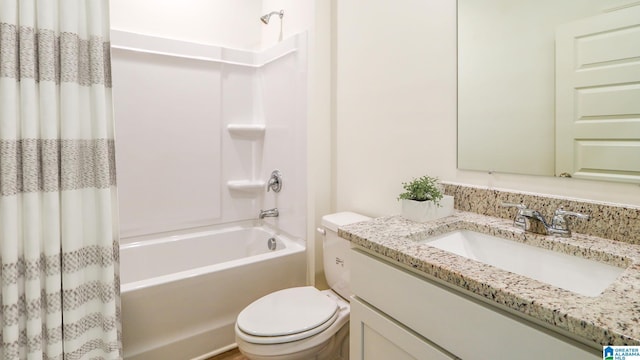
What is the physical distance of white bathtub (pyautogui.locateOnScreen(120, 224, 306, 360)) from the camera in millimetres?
1588

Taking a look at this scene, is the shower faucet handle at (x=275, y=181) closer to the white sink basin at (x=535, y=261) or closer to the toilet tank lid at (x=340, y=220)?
the toilet tank lid at (x=340, y=220)

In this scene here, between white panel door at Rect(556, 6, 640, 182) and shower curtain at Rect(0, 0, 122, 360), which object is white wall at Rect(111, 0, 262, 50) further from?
white panel door at Rect(556, 6, 640, 182)

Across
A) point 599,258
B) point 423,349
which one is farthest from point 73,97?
point 599,258

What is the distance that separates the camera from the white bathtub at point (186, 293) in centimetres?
159

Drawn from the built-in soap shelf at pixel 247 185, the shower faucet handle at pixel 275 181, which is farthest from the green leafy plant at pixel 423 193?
the built-in soap shelf at pixel 247 185

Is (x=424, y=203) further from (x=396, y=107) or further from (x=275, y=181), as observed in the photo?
(x=275, y=181)

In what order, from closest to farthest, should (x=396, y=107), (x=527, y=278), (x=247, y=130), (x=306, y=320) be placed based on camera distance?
(x=527, y=278) < (x=306, y=320) < (x=396, y=107) < (x=247, y=130)

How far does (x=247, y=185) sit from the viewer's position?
8.47 ft

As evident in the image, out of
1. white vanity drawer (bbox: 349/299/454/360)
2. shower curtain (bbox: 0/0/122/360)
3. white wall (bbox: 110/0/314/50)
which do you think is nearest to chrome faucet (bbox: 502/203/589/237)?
white vanity drawer (bbox: 349/299/454/360)

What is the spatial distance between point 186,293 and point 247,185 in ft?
3.49

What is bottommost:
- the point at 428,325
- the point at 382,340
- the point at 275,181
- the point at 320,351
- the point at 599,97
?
the point at 320,351

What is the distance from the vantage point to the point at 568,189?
104 centimetres

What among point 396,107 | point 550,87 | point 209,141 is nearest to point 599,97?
point 550,87

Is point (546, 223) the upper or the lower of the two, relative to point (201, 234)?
upper
